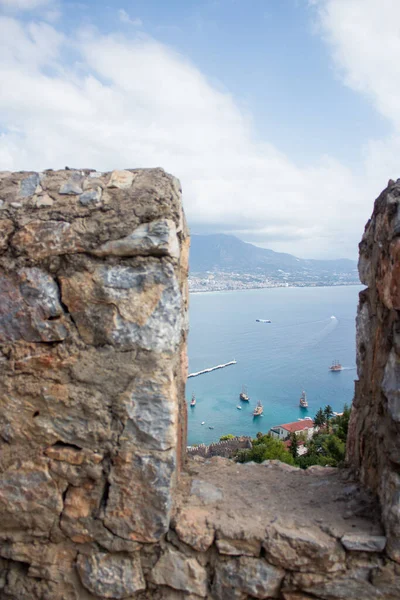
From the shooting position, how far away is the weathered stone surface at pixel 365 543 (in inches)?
106

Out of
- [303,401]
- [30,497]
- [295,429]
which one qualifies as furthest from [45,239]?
[303,401]

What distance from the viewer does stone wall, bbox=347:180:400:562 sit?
2.76 meters

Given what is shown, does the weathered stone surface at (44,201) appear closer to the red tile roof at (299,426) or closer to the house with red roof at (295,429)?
the house with red roof at (295,429)

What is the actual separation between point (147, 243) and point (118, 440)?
51.5 inches

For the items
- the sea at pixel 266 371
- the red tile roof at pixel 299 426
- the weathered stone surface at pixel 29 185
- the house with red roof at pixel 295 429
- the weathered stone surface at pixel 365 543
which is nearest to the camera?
the weathered stone surface at pixel 365 543

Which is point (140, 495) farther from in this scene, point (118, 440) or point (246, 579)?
point (246, 579)

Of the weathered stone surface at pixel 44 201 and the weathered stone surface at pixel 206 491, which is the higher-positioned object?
the weathered stone surface at pixel 44 201

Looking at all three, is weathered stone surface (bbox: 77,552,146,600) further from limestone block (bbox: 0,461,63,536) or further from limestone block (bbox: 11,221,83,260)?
limestone block (bbox: 11,221,83,260)

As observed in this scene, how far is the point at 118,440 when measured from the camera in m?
2.84

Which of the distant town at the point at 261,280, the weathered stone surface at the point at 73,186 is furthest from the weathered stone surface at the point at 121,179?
the distant town at the point at 261,280

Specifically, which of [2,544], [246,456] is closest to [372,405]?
[2,544]

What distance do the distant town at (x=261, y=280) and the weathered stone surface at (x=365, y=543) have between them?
115 metres

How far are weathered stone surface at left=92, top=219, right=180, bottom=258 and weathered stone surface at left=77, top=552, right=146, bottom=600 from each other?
2028 millimetres

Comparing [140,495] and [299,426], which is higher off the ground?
[140,495]
